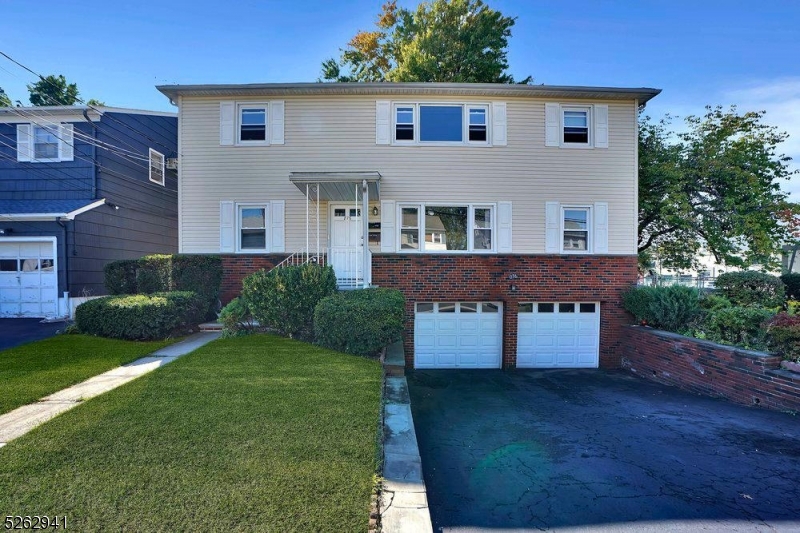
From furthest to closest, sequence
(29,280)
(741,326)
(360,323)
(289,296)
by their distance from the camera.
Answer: (29,280) < (289,296) < (741,326) < (360,323)

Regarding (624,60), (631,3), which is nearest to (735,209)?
(624,60)

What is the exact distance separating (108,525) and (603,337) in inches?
434

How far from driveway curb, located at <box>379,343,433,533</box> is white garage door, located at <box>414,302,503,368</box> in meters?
5.71

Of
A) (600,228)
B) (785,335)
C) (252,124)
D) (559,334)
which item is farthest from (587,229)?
(252,124)

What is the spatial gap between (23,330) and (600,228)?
1495 centimetres

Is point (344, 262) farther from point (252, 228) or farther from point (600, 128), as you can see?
point (600, 128)

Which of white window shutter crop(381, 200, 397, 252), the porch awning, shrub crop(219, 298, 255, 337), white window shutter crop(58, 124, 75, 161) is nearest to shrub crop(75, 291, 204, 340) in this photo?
shrub crop(219, 298, 255, 337)

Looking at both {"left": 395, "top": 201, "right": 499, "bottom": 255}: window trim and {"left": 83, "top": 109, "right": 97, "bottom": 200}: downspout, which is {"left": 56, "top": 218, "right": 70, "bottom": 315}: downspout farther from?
{"left": 395, "top": 201, "right": 499, "bottom": 255}: window trim

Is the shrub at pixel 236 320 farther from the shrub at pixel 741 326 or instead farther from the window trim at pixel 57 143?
the shrub at pixel 741 326

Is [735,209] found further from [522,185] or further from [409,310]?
[409,310]

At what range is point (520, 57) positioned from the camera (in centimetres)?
1645

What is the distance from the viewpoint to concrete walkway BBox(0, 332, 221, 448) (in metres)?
3.77

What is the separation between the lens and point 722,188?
1202cm

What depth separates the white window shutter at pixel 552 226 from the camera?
34.1ft
